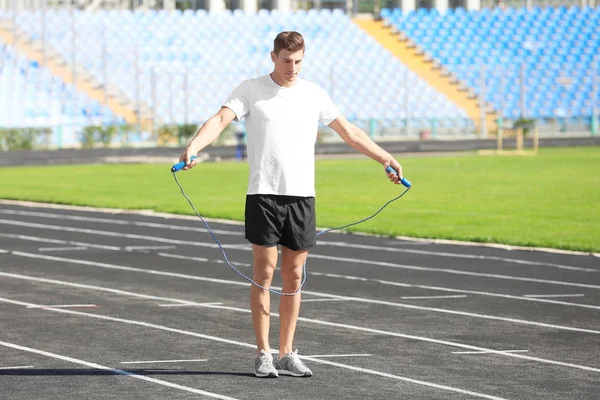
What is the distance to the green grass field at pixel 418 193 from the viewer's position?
18375 millimetres

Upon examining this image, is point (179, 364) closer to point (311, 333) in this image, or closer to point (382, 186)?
point (311, 333)

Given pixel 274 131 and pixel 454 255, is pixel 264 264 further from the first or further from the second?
pixel 454 255

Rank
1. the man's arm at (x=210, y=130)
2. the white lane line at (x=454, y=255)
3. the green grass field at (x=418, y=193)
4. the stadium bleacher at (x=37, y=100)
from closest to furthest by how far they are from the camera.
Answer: the man's arm at (x=210, y=130), the white lane line at (x=454, y=255), the green grass field at (x=418, y=193), the stadium bleacher at (x=37, y=100)

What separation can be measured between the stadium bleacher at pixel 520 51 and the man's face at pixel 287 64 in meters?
48.7

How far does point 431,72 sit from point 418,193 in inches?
1352

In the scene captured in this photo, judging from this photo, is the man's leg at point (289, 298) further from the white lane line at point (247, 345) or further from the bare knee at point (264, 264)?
the white lane line at point (247, 345)

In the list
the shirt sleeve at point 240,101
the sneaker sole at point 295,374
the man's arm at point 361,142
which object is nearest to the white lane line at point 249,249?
the man's arm at point 361,142

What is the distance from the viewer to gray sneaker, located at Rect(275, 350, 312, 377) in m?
7.71

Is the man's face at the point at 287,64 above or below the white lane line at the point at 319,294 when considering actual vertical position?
above

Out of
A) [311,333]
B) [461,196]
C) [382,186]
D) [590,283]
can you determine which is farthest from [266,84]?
[382,186]

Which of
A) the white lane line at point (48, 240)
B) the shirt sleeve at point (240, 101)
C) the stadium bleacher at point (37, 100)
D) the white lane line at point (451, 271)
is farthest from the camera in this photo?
the stadium bleacher at point (37, 100)

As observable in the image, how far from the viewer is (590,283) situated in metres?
12.4

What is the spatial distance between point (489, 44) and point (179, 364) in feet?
182

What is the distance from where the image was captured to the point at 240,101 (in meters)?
7.70
